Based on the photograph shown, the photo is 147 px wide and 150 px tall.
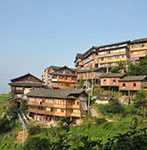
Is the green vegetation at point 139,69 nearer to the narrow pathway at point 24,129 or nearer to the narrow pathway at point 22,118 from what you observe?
the narrow pathway at point 22,118

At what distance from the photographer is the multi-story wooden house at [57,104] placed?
44.9m

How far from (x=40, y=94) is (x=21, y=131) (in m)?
8.50

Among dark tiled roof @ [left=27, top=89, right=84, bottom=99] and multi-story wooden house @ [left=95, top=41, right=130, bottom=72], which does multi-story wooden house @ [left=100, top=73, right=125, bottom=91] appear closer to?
multi-story wooden house @ [left=95, top=41, right=130, bottom=72]

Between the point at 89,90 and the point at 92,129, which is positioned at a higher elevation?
the point at 89,90

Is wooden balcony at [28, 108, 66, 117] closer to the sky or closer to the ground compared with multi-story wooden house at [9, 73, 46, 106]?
closer to the ground

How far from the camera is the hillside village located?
44.3 meters

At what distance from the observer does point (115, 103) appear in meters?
42.3

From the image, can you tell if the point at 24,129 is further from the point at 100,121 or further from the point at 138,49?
the point at 138,49

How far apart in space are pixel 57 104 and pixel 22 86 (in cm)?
1731

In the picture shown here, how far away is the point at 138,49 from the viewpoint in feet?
201

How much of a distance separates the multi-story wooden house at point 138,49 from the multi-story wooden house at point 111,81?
9.82 m

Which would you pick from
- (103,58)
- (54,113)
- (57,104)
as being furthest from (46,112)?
(103,58)

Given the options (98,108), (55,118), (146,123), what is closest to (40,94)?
(55,118)

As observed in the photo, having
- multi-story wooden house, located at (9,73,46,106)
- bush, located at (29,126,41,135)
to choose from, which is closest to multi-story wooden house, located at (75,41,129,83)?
multi-story wooden house, located at (9,73,46,106)
